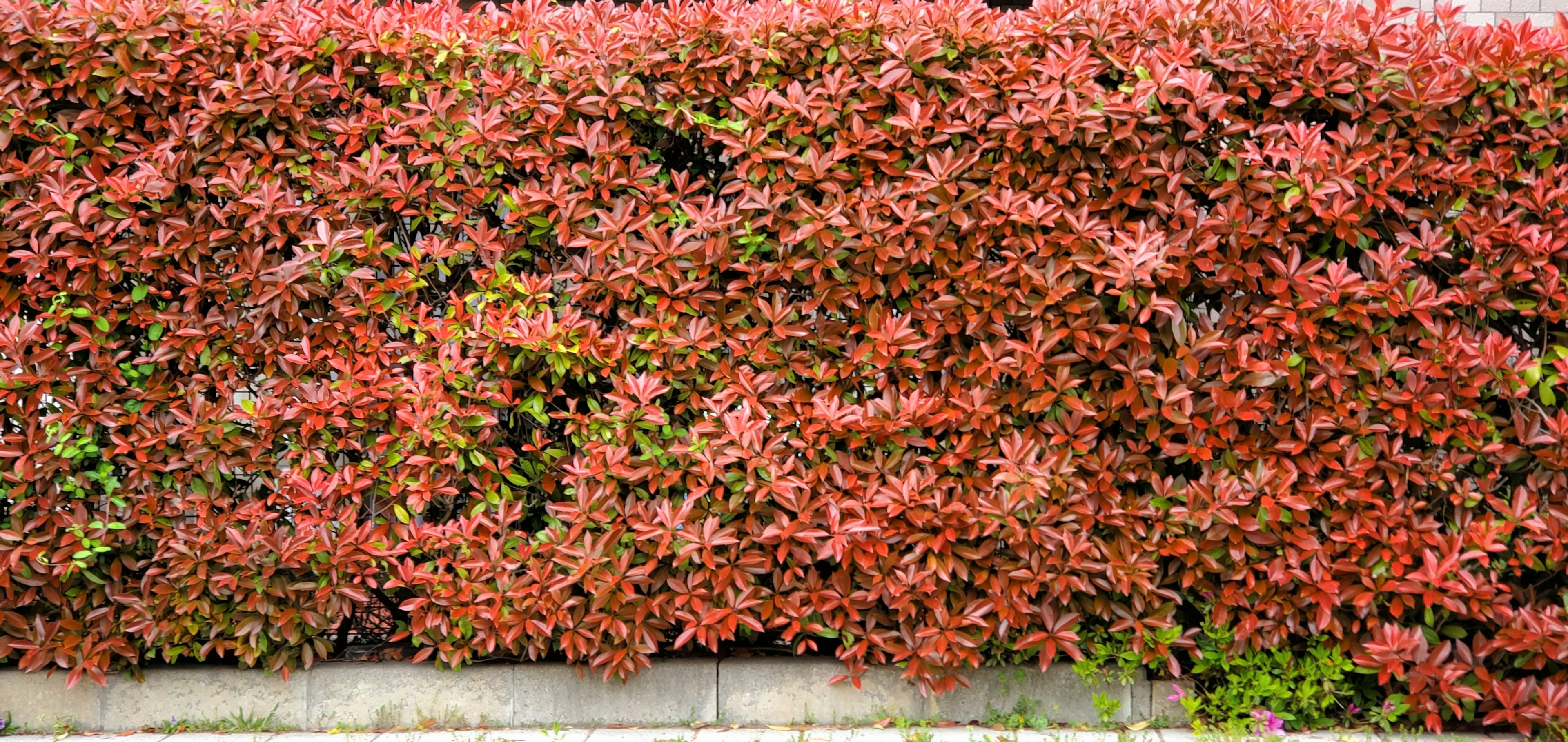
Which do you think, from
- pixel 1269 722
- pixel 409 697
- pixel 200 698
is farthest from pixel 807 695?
pixel 200 698

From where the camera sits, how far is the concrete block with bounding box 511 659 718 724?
3.61 m

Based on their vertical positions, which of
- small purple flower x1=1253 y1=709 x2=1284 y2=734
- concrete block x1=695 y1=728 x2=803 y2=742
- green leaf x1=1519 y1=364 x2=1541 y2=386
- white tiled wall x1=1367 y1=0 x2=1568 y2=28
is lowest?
concrete block x1=695 y1=728 x2=803 y2=742

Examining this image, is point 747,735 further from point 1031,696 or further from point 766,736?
point 1031,696

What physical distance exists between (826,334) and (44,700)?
3.22 metres

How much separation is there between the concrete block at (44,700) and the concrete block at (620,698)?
160cm

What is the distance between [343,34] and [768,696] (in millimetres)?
2844

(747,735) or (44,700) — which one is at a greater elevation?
(44,700)

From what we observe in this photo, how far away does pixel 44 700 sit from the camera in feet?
11.9

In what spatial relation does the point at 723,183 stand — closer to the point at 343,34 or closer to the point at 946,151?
the point at 946,151

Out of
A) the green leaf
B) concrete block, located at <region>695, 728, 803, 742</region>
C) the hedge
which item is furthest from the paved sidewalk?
the green leaf

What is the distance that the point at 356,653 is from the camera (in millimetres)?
3842

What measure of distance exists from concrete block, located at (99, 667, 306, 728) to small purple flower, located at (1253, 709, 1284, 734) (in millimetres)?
3459

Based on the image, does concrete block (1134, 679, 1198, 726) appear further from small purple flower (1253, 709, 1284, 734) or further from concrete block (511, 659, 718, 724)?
concrete block (511, 659, 718, 724)

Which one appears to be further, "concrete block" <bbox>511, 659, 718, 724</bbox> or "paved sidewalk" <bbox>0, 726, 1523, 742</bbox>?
"concrete block" <bbox>511, 659, 718, 724</bbox>
